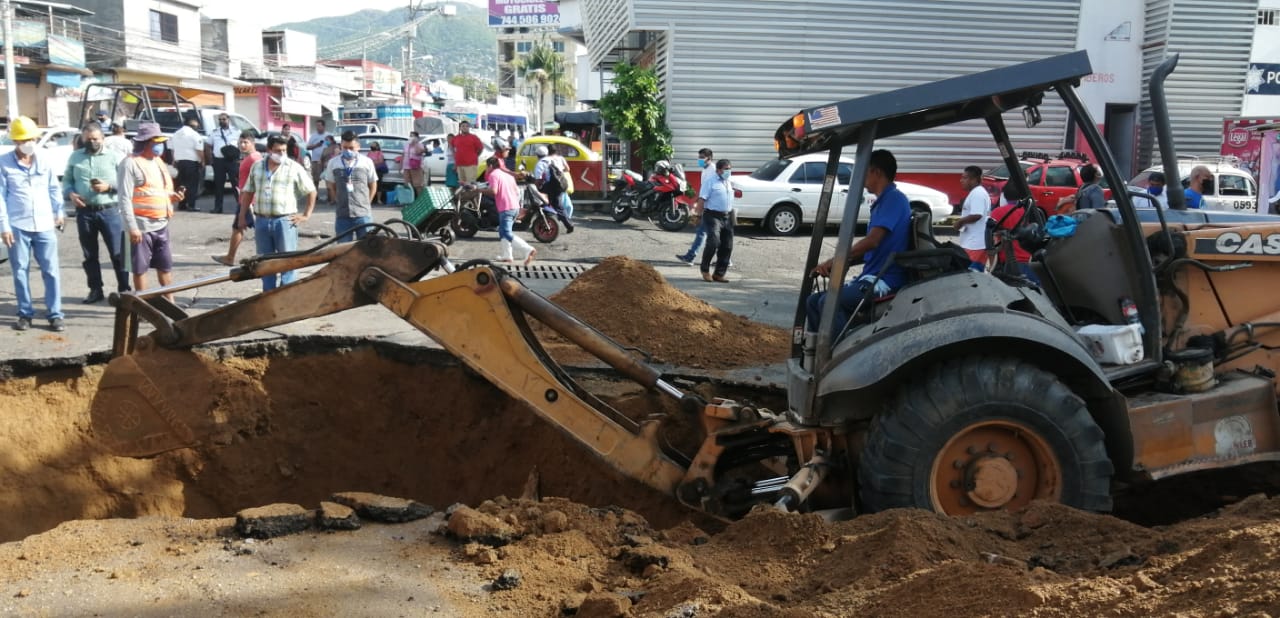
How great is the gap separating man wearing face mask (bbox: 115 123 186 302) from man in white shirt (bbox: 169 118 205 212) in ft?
33.4

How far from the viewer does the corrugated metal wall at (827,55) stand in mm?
23641

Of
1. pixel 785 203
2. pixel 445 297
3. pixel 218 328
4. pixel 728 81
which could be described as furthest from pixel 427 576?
pixel 728 81

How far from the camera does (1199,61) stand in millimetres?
25391

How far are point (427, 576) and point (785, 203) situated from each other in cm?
1632

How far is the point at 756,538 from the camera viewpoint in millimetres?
4316

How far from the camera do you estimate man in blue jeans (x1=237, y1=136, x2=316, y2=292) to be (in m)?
9.98

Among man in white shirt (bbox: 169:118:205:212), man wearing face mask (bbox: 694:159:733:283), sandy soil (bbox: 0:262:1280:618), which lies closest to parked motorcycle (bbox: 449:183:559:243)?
man wearing face mask (bbox: 694:159:733:283)

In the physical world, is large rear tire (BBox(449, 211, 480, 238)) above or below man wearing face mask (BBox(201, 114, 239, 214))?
below

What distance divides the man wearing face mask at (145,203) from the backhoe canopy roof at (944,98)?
23.4 ft

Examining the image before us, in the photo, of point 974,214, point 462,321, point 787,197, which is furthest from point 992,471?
point 787,197

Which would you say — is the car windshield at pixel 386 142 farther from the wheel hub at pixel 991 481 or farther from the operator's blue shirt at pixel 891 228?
the wheel hub at pixel 991 481

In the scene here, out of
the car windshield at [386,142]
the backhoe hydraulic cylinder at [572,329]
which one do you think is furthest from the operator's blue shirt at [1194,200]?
the car windshield at [386,142]

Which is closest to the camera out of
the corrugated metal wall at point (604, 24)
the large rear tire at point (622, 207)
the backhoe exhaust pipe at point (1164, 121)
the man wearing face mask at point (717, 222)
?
the backhoe exhaust pipe at point (1164, 121)

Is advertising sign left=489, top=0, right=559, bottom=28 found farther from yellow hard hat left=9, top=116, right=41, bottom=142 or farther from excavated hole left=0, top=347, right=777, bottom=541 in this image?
excavated hole left=0, top=347, right=777, bottom=541
